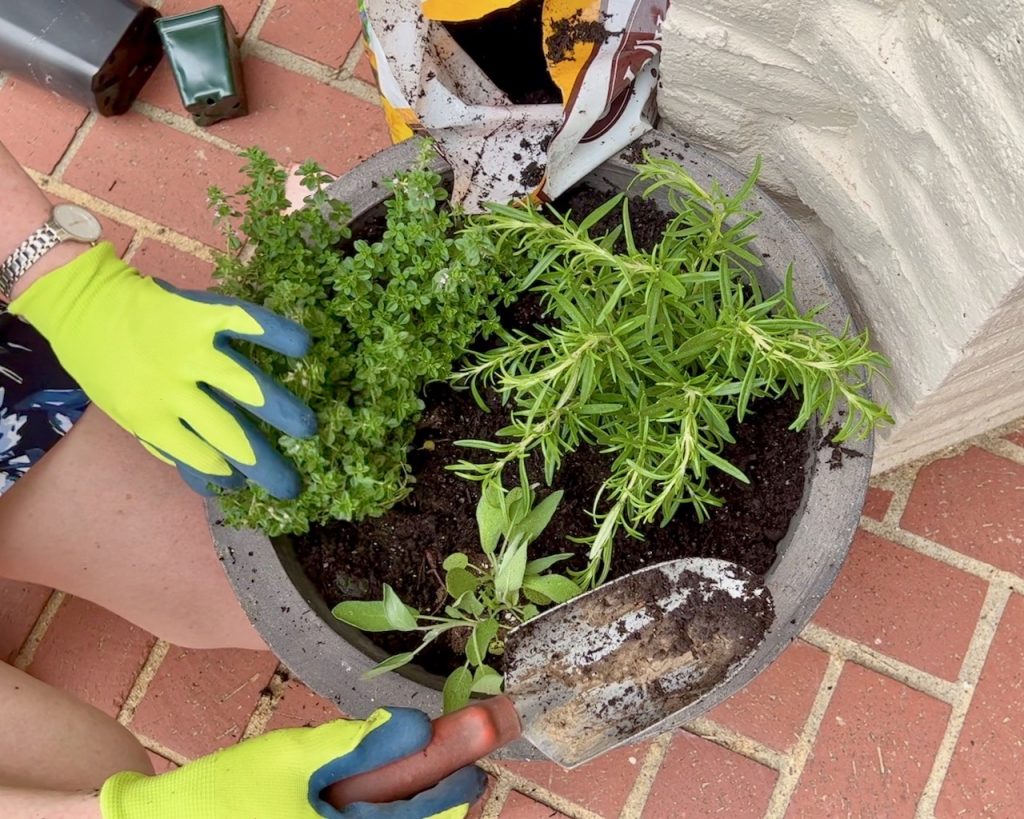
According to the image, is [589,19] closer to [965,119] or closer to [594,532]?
[965,119]

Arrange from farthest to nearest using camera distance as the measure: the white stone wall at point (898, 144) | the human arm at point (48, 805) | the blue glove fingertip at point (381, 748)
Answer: the human arm at point (48, 805) < the blue glove fingertip at point (381, 748) < the white stone wall at point (898, 144)

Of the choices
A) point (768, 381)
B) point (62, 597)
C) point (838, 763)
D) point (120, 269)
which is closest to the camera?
point (768, 381)

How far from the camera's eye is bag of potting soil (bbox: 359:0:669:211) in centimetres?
117

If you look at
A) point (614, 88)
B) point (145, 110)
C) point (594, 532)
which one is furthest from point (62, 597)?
point (614, 88)

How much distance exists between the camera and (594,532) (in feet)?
3.96

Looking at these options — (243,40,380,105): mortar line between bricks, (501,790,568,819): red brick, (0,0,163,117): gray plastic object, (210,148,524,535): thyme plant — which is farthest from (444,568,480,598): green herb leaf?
(0,0,163,117): gray plastic object

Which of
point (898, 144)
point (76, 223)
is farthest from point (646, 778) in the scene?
point (76, 223)

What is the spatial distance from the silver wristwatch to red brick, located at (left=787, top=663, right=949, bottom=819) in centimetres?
148

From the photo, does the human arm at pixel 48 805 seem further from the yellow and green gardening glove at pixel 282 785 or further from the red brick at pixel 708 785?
the red brick at pixel 708 785

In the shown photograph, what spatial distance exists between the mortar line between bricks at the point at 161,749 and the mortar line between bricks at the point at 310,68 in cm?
132

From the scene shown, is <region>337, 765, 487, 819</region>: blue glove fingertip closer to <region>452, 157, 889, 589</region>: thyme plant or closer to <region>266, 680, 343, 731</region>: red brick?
<region>452, 157, 889, 589</region>: thyme plant

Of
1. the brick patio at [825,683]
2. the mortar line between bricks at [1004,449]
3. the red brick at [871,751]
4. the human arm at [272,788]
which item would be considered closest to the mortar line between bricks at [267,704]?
the brick patio at [825,683]

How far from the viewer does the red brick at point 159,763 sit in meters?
1.67

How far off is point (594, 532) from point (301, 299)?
49 centimetres
